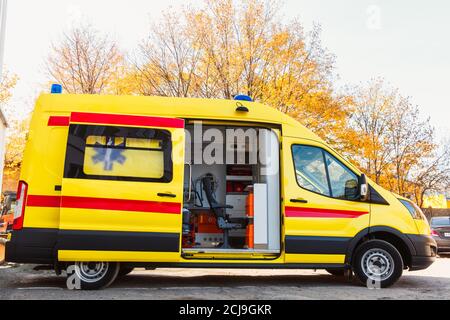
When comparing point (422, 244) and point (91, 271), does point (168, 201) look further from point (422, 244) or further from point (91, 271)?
point (422, 244)

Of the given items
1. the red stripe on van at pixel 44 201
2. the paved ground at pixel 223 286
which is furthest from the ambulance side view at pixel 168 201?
the paved ground at pixel 223 286

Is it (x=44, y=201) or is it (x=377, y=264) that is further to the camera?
(x=377, y=264)

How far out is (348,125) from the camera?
19.2m

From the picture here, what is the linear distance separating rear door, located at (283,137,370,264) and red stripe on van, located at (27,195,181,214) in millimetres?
1710

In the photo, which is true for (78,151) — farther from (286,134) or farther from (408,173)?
(408,173)

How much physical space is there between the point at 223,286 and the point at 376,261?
2289 mm

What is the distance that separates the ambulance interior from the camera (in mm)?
6820

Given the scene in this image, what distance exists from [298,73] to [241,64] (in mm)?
2214

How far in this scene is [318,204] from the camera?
21.9ft

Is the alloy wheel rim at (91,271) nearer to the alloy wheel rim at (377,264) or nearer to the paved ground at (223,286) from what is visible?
the paved ground at (223,286)

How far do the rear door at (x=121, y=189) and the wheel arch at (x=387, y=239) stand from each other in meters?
2.51

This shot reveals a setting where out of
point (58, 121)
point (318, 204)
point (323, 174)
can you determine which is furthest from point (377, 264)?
point (58, 121)

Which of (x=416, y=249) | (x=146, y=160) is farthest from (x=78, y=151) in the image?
(x=416, y=249)

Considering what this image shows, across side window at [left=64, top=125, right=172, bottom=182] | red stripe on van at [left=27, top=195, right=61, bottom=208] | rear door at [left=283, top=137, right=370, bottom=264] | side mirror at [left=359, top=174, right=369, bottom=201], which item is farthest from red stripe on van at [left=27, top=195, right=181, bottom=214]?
side mirror at [left=359, top=174, right=369, bottom=201]
